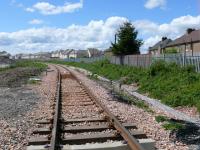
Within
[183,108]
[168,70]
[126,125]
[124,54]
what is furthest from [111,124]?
[124,54]

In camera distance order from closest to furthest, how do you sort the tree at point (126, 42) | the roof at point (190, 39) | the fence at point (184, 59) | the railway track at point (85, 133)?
the railway track at point (85, 133), the fence at point (184, 59), the tree at point (126, 42), the roof at point (190, 39)

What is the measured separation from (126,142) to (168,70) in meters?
19.1

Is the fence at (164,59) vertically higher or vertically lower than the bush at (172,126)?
higher

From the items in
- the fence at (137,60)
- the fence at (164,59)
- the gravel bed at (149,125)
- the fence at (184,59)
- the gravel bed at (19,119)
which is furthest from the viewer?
the fence at (137,60)

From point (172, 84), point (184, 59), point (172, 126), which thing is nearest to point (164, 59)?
point (184, 59)

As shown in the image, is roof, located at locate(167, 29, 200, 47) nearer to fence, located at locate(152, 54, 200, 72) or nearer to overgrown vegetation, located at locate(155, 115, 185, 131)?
fence, located at locate(152, 54, 200, 72)

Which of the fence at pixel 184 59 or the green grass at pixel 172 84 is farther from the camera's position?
the fence at pixel 184 59

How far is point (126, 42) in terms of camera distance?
54344 millimetres

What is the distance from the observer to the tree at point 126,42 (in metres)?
53.1

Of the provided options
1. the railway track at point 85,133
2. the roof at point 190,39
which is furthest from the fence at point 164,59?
the roof at point 190,39

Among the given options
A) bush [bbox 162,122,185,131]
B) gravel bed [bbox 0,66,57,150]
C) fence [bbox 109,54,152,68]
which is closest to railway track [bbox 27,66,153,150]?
gravel bed [bbox 0,66,57,150]

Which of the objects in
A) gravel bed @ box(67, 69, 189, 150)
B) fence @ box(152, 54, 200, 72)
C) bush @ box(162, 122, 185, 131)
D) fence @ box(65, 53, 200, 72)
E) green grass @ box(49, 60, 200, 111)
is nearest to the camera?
gravel bed @ box(67, 69, 189, 150)

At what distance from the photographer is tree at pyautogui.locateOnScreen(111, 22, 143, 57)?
5306 centimetres

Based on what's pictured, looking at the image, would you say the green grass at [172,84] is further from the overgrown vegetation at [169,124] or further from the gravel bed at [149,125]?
the overgrown vegetation at [169,124]
